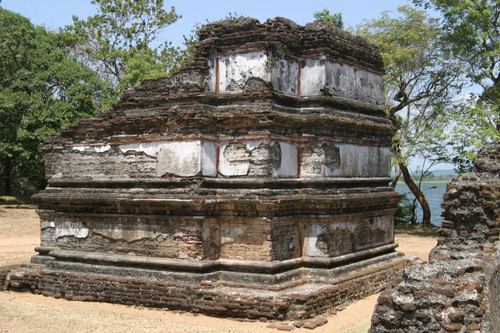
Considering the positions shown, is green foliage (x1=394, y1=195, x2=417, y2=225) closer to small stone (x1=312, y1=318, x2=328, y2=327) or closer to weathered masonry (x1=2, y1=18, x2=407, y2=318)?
weathered masonry (x1=2, y1=18, x2=407, y2=318)

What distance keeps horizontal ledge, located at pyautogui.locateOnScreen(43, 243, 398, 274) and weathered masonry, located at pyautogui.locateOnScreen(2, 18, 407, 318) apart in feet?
0.08

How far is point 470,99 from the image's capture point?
20562 millimetres

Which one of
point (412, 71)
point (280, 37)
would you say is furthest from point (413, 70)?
point (280, 37)

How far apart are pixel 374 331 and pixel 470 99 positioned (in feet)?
55.9

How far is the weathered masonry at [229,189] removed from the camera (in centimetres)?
884

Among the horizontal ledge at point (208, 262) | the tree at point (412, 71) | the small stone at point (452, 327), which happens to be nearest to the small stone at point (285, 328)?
the horizontal ledge at point (208, 262)

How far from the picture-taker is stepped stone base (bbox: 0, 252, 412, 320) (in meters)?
8.11

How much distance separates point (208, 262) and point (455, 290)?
Result: 4328mm

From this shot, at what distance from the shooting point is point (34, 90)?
2495 centimetres

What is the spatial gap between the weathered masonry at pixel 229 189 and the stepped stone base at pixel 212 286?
0.08ft

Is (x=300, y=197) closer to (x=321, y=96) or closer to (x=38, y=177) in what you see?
(x=321, y=96)

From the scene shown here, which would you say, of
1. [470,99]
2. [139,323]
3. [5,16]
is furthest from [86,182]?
[5,16]

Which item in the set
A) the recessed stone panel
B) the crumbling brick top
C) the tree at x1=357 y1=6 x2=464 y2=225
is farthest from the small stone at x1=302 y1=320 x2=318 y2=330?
the tree at x1=357 y1=6 x2=464 y2=225

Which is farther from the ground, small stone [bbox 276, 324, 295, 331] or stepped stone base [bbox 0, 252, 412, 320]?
stepped stone base [bbox 0, 252, 412, 320]
